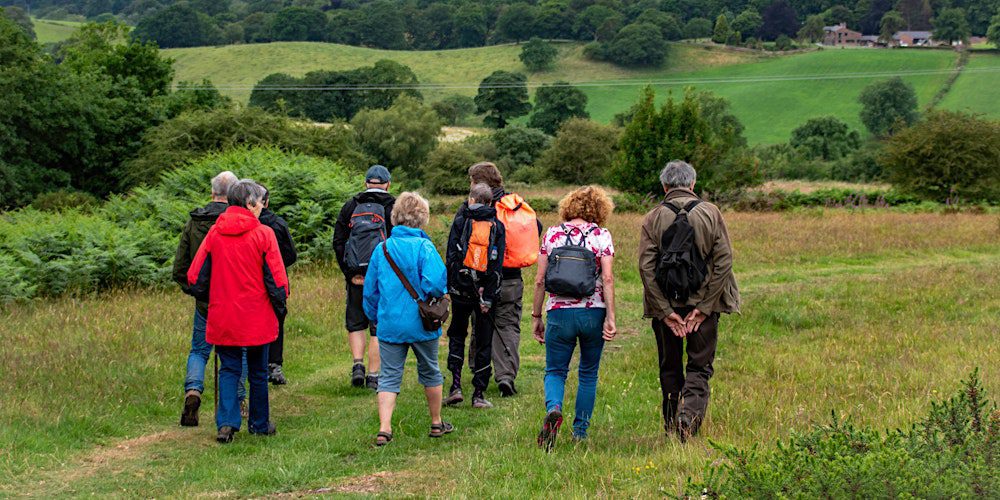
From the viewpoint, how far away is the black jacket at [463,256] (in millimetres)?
7973

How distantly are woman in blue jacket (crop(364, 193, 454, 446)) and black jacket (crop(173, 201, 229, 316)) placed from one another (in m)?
1.64

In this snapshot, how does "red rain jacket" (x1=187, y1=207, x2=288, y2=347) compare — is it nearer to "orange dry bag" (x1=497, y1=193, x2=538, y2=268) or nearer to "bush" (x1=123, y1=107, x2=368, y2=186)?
"orange dry bag" (x1=497, y1=193, x2=538, y2=268)

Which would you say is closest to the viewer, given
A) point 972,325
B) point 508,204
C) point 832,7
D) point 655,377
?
point 508,204

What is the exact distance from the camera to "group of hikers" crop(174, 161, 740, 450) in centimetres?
655

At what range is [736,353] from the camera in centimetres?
1062

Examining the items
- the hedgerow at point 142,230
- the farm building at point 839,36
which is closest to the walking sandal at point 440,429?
the hedgerow at point 142,230

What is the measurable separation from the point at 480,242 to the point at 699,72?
371 feet

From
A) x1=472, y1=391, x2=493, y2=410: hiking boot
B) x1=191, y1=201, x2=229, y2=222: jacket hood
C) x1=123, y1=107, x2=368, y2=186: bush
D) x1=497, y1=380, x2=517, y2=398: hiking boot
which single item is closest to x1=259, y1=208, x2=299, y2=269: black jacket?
x1=191, y1=201, x2=229, y2=222: jacket hood

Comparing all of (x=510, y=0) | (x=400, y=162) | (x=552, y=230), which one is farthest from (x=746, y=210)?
(x=510, y=0)

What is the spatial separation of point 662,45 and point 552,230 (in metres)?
123

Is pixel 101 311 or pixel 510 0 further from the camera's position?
pixel 510 0

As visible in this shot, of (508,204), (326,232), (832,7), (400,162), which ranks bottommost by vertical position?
(400,162)

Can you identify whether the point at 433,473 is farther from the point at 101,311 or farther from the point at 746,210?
the point at 746,210

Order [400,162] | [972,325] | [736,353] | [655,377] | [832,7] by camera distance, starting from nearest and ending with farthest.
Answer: [655,377] < [736,353] < [972,325] < [400,162] < [832,7]
